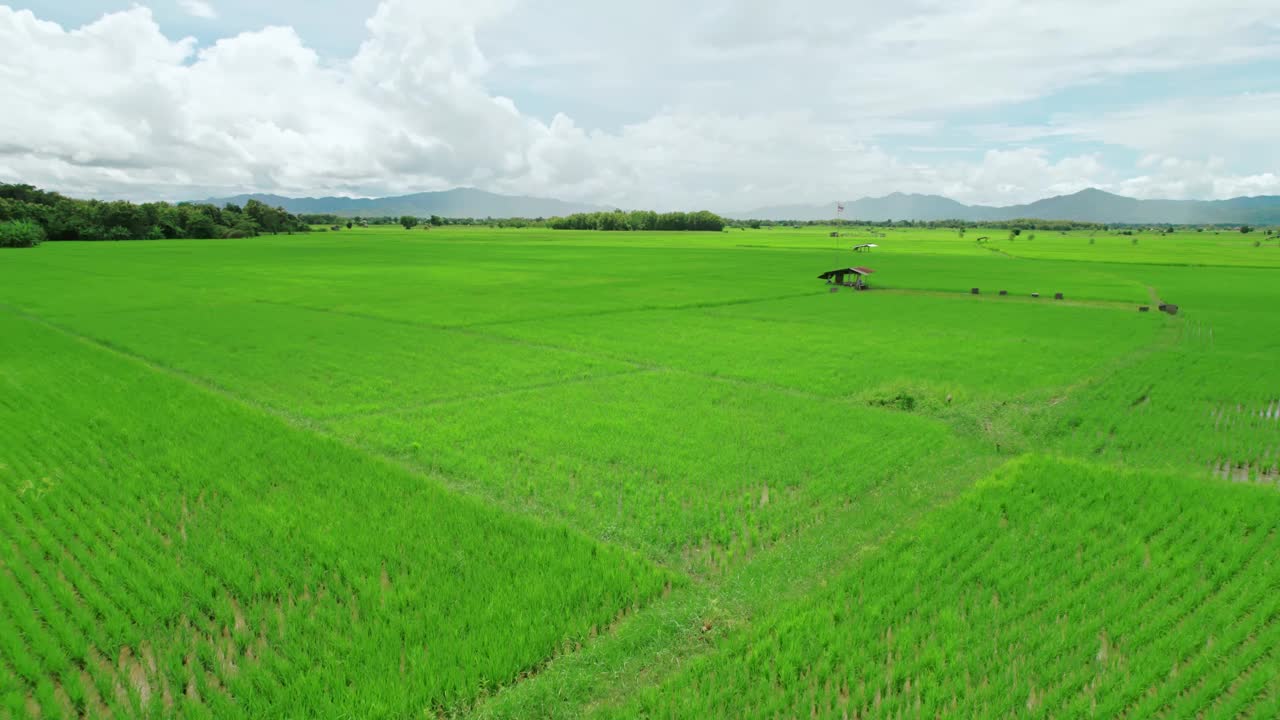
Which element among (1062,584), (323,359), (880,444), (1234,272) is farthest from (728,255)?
(1062,584)

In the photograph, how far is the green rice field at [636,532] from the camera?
660 cm

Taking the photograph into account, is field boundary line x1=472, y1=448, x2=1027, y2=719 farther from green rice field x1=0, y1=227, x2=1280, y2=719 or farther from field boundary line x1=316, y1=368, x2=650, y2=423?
field boundary line x1=316, y1=368, x2=650, y2=423

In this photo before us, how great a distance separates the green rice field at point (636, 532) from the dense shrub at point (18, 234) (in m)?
84.5

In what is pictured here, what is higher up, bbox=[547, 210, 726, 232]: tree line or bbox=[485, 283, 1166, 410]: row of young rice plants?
bbox=[547, 210, 726, 232]: tree line

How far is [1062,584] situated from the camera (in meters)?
8.39

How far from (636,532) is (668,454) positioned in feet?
11.4

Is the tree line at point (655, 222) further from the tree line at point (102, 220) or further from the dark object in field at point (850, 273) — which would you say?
the dark object in field at point (850, 273)

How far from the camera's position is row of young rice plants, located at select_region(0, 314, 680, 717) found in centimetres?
645

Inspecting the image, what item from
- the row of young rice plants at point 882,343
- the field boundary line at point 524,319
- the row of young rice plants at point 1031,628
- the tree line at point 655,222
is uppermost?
the tree line at point 655,222

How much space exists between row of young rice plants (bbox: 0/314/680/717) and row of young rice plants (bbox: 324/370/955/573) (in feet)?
3.16

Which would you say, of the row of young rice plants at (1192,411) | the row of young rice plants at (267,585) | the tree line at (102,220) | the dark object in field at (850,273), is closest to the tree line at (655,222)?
Result: the tree line at (102,220)

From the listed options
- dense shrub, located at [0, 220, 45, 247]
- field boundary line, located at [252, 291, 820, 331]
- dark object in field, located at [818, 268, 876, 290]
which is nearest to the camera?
field boundary line, located at [252, 291, 820, 331]

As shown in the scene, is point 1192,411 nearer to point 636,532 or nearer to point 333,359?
point 636,532

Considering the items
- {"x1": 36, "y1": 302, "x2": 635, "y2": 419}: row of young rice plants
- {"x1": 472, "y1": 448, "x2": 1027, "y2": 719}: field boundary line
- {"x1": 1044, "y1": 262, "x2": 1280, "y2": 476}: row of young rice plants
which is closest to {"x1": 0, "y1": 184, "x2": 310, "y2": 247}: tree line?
{"x1": 36, "y1": 302, "x2": 635, "y2": 419}: row of young rice plants
